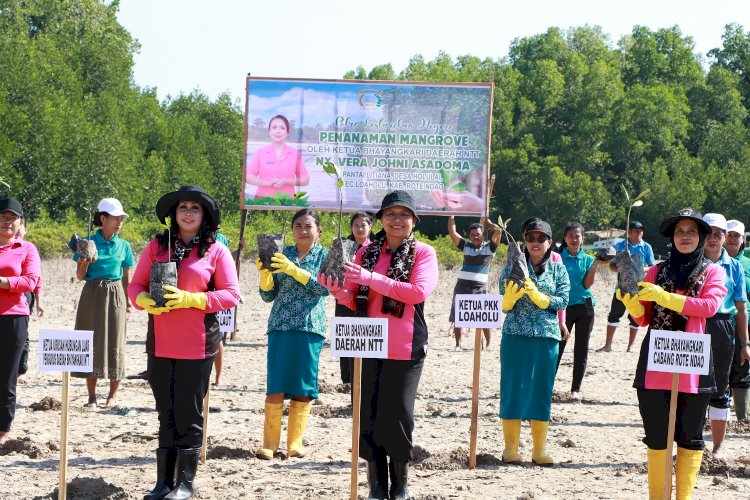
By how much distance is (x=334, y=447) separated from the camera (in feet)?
27.2

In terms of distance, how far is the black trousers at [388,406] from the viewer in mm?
6125

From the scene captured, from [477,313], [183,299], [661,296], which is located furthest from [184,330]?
[661,296]

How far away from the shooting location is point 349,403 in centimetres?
1023

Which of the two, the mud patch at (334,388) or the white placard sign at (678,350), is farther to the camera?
the mud patch at (334,388)

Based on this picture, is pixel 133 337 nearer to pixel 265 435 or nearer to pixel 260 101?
pixel 260 101

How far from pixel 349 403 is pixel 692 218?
502 centimetres

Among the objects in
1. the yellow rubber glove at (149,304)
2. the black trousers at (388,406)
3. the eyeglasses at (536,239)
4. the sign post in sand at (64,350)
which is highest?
the eyeglasses at (536,239)

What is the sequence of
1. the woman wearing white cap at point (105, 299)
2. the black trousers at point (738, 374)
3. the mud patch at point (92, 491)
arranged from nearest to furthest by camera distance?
1. the mud patch at point (92, 491)
2. the black trousers at point (738, 374)
3. the woman wearing white cap at point (105, 299)

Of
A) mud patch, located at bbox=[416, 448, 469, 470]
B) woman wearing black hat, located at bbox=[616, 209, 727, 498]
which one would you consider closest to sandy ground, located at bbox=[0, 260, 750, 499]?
mud patch, located at bbox=[416, 448, 469, 470]

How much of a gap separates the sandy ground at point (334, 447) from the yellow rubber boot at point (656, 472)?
60 centimetres

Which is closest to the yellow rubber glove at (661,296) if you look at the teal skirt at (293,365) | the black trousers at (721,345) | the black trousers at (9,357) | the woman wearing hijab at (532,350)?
the black trousers at (721,345)

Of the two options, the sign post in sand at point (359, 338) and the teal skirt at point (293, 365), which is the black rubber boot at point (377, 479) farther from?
the teal skirt at point (293, 365)

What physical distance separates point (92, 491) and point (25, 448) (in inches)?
63.4

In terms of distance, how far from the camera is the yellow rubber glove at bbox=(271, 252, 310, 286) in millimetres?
7219
